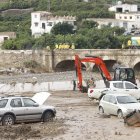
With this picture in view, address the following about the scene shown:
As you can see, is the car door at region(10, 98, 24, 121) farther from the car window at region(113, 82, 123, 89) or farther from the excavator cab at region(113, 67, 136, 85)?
the excavator cab at region(113, 67, 136, 85)

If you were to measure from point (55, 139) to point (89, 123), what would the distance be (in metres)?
4.06

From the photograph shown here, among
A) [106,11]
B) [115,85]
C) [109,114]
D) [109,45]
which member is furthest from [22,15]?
[109,114]

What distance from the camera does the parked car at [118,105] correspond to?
24.2m

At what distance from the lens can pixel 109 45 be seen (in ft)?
249

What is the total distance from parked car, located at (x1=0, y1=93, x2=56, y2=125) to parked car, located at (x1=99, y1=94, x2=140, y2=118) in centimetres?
341

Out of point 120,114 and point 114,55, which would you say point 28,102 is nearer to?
point 120,114

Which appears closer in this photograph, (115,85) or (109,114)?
(109,114)

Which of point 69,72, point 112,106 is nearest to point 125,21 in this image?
point 69,72

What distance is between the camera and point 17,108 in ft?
73.0

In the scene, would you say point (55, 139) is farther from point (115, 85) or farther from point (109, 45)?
point (109, 45)

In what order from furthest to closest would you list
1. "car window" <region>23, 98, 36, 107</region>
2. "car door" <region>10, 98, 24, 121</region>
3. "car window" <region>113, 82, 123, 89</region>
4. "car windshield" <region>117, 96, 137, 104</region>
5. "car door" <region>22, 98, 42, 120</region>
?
"car window" <region>113, 82, 123, 89</region>, "car windshield" <region>117, 96, 137, 104</region>, "car window" <region>23, 98, 36, 107</region>, "car door" <region>22, 98, 42, 120</region>, "car door" <region>10, 98, 24, 121</region>

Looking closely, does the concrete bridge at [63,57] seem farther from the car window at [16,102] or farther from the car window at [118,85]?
the car window at [16,102]

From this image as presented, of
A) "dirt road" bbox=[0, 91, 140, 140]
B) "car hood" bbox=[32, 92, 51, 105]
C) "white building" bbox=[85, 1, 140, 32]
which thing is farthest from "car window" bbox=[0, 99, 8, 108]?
"white building" bbox=[85, 1, 140, 32]

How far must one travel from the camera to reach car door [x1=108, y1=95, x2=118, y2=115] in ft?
81.5
